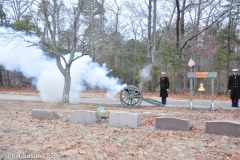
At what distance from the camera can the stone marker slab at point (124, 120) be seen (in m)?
7.47

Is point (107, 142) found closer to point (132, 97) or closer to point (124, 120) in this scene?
point (124, 120)

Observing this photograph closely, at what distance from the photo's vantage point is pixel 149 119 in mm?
8633

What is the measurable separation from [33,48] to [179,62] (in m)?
11.6

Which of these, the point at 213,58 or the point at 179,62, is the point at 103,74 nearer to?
the point at 179,62

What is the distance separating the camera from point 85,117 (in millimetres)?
8180

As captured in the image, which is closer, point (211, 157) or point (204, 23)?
point (211, 157)

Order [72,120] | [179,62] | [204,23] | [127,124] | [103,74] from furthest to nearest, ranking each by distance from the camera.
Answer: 1. [204,23]
2. [179,62]
3. [103,74]
4. [72,120]
5. [127,124]

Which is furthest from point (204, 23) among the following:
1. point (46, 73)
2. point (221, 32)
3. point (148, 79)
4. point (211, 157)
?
point (211, 157)

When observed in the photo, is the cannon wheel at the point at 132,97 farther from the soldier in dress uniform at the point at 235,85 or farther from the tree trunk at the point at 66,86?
the soldier in dress uniform at the point at 235,85

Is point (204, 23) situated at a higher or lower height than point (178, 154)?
higher

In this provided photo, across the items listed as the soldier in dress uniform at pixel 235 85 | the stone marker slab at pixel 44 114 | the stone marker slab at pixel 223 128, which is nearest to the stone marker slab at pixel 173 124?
the stone marker slab at pixel 223 128

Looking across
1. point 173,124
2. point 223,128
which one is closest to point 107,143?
point 173,124

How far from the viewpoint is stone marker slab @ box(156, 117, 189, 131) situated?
6.99 meters

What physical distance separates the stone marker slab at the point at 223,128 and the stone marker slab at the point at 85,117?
11.0 feet
